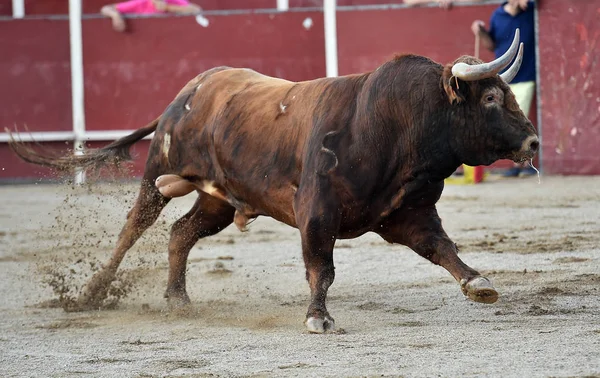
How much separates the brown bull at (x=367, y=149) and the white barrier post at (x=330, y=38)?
517cm

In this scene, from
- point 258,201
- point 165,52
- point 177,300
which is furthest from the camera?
point 165,52

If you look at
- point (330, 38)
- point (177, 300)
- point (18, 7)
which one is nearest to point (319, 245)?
point (177, 300)

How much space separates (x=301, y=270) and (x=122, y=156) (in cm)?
99

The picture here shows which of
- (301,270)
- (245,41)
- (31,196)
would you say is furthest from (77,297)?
(245,41)

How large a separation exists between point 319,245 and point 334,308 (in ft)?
1.93

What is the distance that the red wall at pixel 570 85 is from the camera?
9.10 meters

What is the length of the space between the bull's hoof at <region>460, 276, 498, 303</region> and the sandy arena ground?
10 cm

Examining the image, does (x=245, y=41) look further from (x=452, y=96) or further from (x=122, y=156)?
(x=452, y=96)

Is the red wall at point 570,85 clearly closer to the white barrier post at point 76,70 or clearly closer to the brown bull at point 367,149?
the white barrier post at point 76,70

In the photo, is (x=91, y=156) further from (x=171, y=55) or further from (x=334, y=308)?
(x=171, y=55)

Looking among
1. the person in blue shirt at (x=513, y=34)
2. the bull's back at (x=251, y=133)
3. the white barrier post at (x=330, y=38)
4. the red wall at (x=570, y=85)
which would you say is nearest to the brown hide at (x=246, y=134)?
the bull's back at (x=251, y=133)

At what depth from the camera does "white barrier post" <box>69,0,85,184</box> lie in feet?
34.0

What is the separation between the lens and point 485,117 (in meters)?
4.07

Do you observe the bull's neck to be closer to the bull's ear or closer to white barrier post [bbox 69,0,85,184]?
the bull's ear
